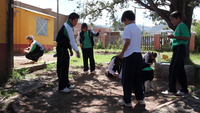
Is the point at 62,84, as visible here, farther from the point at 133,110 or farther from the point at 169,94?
the point at 169,94

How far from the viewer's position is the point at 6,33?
5.20m

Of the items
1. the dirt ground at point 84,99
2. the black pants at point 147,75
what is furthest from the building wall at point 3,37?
the black pants at point 147,75

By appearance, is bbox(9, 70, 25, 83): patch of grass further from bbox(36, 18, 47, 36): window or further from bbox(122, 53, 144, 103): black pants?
bbox(36, 18, 47, 36): window

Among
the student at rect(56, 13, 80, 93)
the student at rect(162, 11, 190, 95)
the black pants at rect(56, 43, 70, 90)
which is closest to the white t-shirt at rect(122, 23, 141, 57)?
the student at rect(162, 11, 190, 95)

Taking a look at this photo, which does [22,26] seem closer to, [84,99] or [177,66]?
[84,99]

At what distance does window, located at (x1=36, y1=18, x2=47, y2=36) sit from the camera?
13.9 metres

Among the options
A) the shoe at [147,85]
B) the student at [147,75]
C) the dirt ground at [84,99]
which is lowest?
the dirt ground at [84,99]

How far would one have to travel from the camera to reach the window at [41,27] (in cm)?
1389

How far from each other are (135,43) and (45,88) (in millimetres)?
2740

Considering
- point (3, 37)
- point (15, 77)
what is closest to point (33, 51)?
point (3, 37)

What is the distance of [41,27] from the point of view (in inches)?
562

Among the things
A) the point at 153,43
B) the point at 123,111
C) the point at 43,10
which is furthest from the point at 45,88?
the point at 43,10

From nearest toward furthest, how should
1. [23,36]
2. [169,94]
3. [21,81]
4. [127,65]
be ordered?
1. [127,65]
2. [169,94]
3. [21,81]
4. [23,36]

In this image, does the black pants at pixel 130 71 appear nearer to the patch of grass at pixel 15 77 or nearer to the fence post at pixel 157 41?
the patch of grass at pixel 15 77
